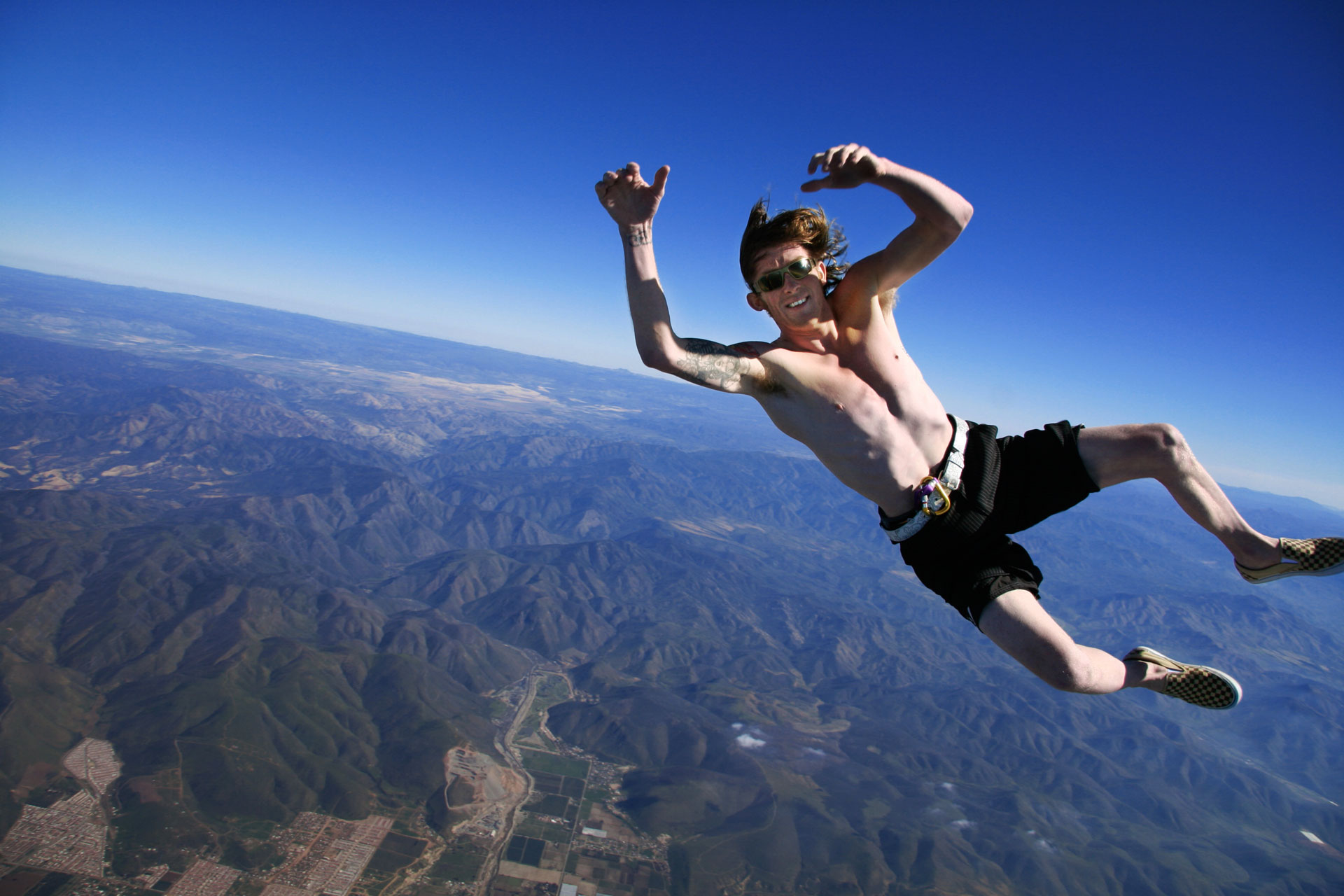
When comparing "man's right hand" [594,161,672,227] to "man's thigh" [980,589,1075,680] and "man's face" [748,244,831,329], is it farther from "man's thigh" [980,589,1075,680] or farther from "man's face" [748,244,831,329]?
"man's thigh" [980,589,1075,680]

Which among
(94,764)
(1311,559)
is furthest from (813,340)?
(94,764)

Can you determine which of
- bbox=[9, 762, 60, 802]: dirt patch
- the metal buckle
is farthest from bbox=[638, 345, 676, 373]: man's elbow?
bbox=[9, 762, 60, 802]: dirt patch

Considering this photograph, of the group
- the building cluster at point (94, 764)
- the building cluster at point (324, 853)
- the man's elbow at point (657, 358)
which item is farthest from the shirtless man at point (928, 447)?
the building cluster at point (94, 764)

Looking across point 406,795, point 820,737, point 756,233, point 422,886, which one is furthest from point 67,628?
point 756,233

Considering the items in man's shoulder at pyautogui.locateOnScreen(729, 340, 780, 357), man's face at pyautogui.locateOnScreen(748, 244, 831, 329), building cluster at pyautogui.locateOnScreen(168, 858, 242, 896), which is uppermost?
man's face at pyautogui.locateOnScreen(748, 244, 831, 329)

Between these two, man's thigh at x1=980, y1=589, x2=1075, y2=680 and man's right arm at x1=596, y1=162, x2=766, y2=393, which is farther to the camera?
man's thigh at x1=980, y1=589, x2=1075, y2=680

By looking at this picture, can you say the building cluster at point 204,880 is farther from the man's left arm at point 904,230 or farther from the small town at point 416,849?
the man's left arm at point 904,230

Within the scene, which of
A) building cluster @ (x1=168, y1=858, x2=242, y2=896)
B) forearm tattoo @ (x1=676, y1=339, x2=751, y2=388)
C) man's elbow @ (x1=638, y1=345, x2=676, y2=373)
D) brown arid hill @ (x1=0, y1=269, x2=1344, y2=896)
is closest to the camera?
man's elbow @ (x1=638, y1=345, x2=676, y2=373)
